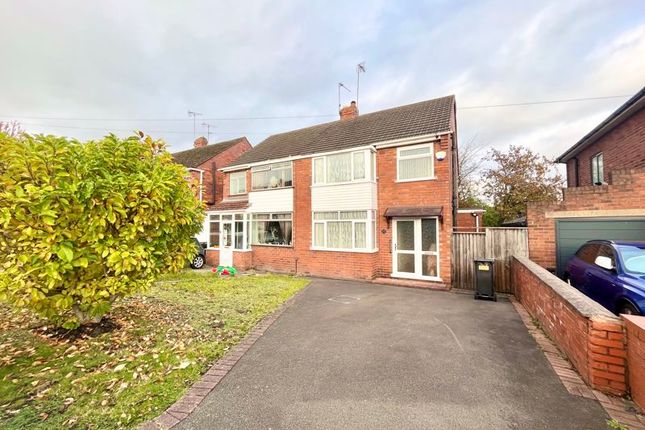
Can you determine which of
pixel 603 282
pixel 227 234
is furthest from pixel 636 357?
pixel 227 234

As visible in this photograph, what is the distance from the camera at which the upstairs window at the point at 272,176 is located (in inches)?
480

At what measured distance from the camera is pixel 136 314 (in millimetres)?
Result: 5676

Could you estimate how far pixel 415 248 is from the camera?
9539 mm

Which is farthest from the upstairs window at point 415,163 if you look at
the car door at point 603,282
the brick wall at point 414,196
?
the car door at point 603,282

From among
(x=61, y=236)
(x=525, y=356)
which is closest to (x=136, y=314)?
(x=61, y=236)

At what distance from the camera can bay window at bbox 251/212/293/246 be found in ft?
39.2

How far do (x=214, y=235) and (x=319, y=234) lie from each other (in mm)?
6330

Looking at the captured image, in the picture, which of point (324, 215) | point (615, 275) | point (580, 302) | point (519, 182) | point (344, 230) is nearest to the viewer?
point (580, 302)

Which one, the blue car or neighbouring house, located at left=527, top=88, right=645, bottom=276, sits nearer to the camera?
the blue car

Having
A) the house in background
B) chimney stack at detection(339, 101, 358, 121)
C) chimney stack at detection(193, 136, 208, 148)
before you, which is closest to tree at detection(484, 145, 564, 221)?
the house in background

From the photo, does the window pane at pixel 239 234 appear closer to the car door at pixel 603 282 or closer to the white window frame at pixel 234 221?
the white window frame at pixel 234 221

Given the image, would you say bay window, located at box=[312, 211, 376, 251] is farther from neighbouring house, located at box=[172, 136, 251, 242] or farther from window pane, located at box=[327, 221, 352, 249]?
neighbouring house, located at box=[172, 136, 251, 242]

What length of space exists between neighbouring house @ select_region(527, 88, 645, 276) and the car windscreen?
2.93 meters

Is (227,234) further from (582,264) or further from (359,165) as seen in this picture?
(582,264)
